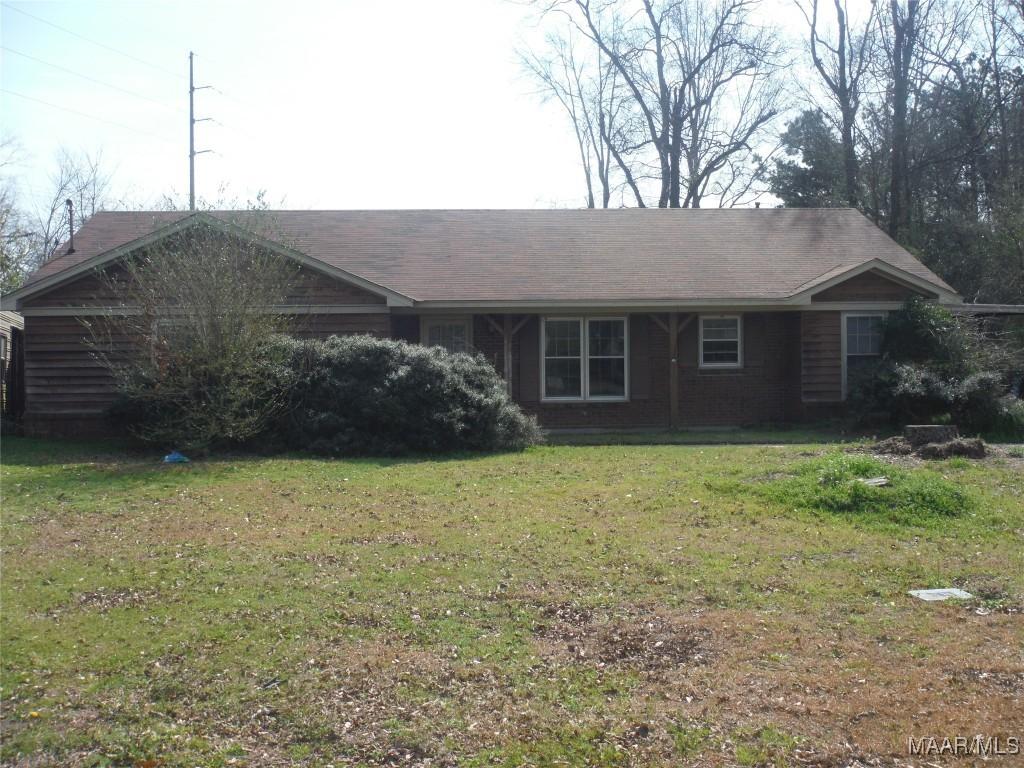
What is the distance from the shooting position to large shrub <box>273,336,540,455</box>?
1478cm

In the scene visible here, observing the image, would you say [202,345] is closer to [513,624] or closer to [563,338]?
[563,338]

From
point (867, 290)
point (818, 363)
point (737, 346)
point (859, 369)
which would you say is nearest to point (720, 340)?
point (737, 346)

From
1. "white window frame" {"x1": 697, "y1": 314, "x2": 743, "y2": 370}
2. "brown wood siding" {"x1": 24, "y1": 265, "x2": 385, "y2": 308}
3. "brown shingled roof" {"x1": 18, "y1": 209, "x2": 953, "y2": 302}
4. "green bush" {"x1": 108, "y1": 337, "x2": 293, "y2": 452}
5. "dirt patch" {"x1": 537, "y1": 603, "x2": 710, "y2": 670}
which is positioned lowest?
"dirt patch" {"x1": 537, "y1": 603, "x2": 710, "y2": 670}

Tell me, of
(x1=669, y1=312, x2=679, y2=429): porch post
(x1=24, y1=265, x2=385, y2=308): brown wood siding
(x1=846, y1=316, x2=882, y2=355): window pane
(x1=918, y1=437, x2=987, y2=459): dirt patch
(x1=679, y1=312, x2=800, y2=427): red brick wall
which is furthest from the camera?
(x1=679, y1=312, x2=800, y2=427): red brick wall

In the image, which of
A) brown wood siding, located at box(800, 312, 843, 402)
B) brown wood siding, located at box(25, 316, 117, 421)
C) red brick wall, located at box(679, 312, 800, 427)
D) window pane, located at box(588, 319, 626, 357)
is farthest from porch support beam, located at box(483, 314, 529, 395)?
brown wood siding, located at box(25, 316, 117, 421)

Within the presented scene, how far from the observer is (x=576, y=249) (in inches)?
854

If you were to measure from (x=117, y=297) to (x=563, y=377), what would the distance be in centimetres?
864

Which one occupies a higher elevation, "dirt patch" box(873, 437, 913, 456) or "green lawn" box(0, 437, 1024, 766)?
"dirt patch" box(873, 437, 913, 456)

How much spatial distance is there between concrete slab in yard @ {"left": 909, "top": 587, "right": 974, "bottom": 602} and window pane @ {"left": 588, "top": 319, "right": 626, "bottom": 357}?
42.2 ft

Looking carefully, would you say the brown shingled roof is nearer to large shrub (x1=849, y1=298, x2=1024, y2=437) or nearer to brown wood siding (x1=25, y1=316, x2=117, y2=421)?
brown wood siding (x1=25, y1=316, x2=117, y2=421)

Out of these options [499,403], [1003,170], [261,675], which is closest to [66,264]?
[499,403]

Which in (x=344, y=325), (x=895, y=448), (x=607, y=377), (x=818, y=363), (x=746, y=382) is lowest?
(x=895, y=448)

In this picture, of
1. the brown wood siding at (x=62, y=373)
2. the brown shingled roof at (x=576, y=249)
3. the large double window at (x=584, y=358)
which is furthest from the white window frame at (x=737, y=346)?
the brown wood siding at (x=62, y=373)

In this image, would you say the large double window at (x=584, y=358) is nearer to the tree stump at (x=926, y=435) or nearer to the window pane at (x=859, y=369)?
the window pane at (x=859, y=369)
